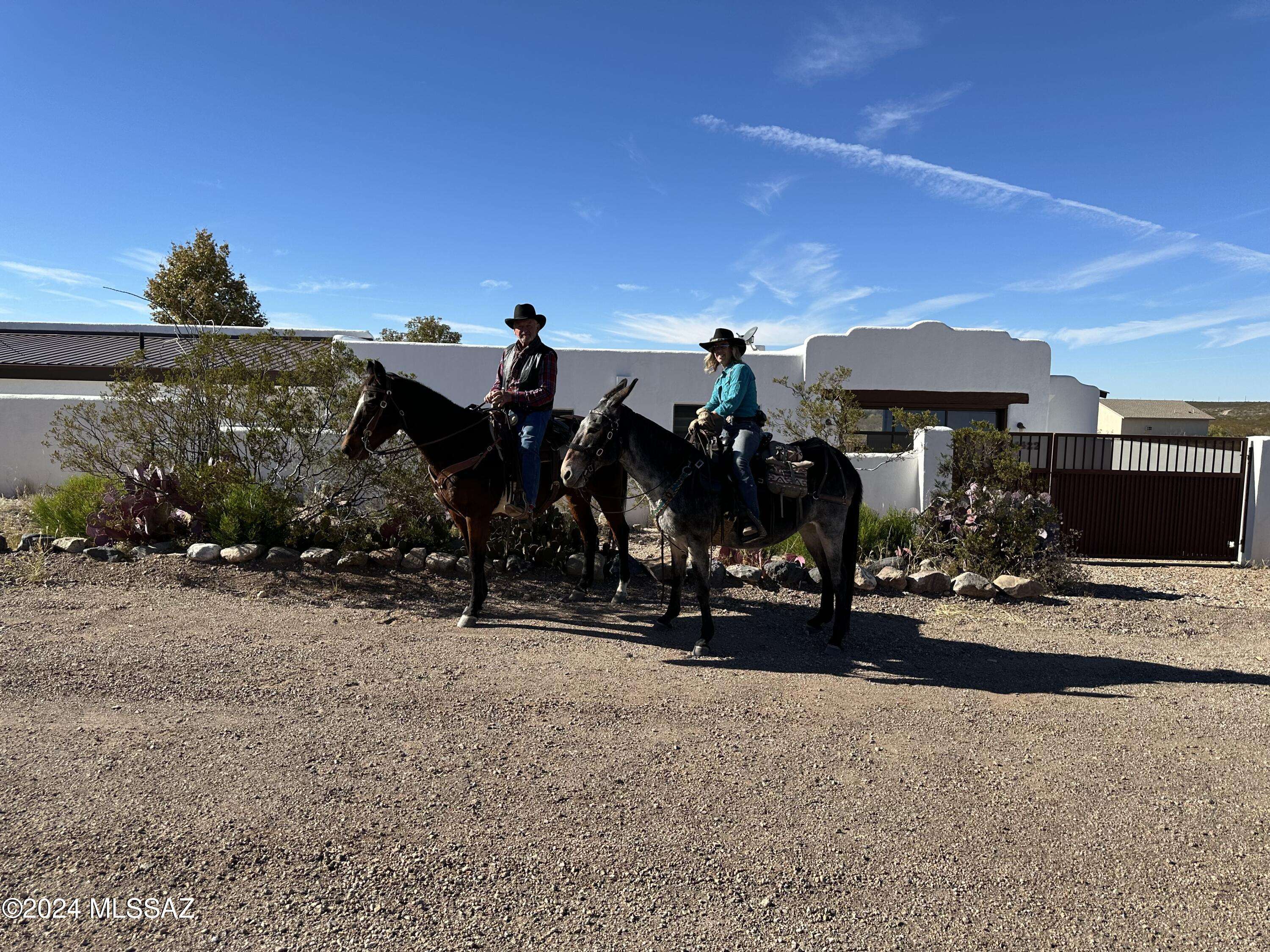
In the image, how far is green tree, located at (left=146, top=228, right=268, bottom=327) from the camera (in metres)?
28.8

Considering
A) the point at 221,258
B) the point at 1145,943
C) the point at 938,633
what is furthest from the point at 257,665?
the point at 221,258

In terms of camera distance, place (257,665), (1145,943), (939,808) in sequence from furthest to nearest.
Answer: (257,665)
(939,808)
(1145,943)

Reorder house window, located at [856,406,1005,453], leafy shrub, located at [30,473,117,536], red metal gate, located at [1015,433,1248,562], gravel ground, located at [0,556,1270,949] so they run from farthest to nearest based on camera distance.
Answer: house window, located at [856,406,1005,453] → red metal gate, located at [1015,433,1248,562] → leafy shrub, located at [30,473,117,536] → gravel ground, located at [0,556,1270,949]

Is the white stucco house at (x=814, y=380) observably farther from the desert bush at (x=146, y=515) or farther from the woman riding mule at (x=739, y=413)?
the woman riding mule at (x=739, y=413)

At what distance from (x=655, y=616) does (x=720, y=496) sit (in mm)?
1777

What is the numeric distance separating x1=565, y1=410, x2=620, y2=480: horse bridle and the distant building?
4447 centimetres

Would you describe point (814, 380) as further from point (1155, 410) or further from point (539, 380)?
point (1155, 410)

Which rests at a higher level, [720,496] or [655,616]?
[720,496]

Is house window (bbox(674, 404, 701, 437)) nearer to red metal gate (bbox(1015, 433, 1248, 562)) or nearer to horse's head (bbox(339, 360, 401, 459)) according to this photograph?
red metal gate (bbox(1015, 433, 1248, 562))

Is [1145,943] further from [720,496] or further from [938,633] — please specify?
[938,633]

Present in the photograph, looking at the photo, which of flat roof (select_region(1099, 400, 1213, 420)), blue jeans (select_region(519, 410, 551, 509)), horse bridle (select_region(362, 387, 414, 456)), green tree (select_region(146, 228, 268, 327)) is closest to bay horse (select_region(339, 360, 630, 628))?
horse bridle (select_region(362, 387, 414, 456))

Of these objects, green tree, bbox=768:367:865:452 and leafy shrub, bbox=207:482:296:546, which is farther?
green tree, bbox=768:367:865:452

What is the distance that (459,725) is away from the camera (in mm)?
4457

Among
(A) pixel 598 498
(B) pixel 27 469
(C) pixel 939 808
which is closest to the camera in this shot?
(C) pixel 939 808
